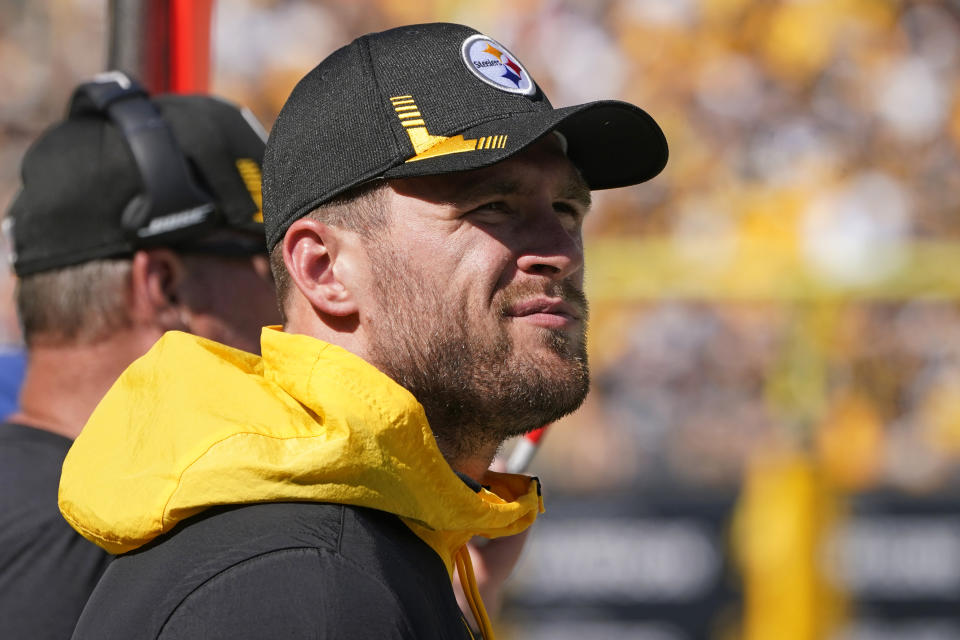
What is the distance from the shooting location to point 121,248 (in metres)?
1.96

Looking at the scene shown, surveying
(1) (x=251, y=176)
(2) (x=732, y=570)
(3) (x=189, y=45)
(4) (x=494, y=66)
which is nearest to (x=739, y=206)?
(2) (x=732, y=570)

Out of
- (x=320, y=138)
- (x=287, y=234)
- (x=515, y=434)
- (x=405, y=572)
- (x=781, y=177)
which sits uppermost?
(x=781, y=177)

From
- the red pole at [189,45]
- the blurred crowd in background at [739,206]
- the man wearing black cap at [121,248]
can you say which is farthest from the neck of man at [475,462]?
the blurred crowd in background at [739,206]

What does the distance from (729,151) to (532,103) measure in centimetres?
532

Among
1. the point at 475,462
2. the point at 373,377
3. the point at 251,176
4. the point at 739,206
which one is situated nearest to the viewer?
the point at 373,377

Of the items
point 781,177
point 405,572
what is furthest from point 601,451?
point 405,572

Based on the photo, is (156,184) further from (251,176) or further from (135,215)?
(251,176)

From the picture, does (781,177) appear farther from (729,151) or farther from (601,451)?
(601,451)

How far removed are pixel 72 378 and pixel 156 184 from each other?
356 mm

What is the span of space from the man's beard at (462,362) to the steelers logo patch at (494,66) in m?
0.25

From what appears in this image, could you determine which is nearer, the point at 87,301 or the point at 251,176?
the point at 87,301

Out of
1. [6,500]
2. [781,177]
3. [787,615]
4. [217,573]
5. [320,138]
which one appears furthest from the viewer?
[781,177]

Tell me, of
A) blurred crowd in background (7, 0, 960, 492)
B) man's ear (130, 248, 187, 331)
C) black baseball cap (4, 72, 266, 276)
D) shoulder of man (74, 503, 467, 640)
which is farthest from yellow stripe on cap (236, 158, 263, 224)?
blurred crowd in background (7, 0, 960, 492)

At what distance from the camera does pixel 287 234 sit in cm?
141
